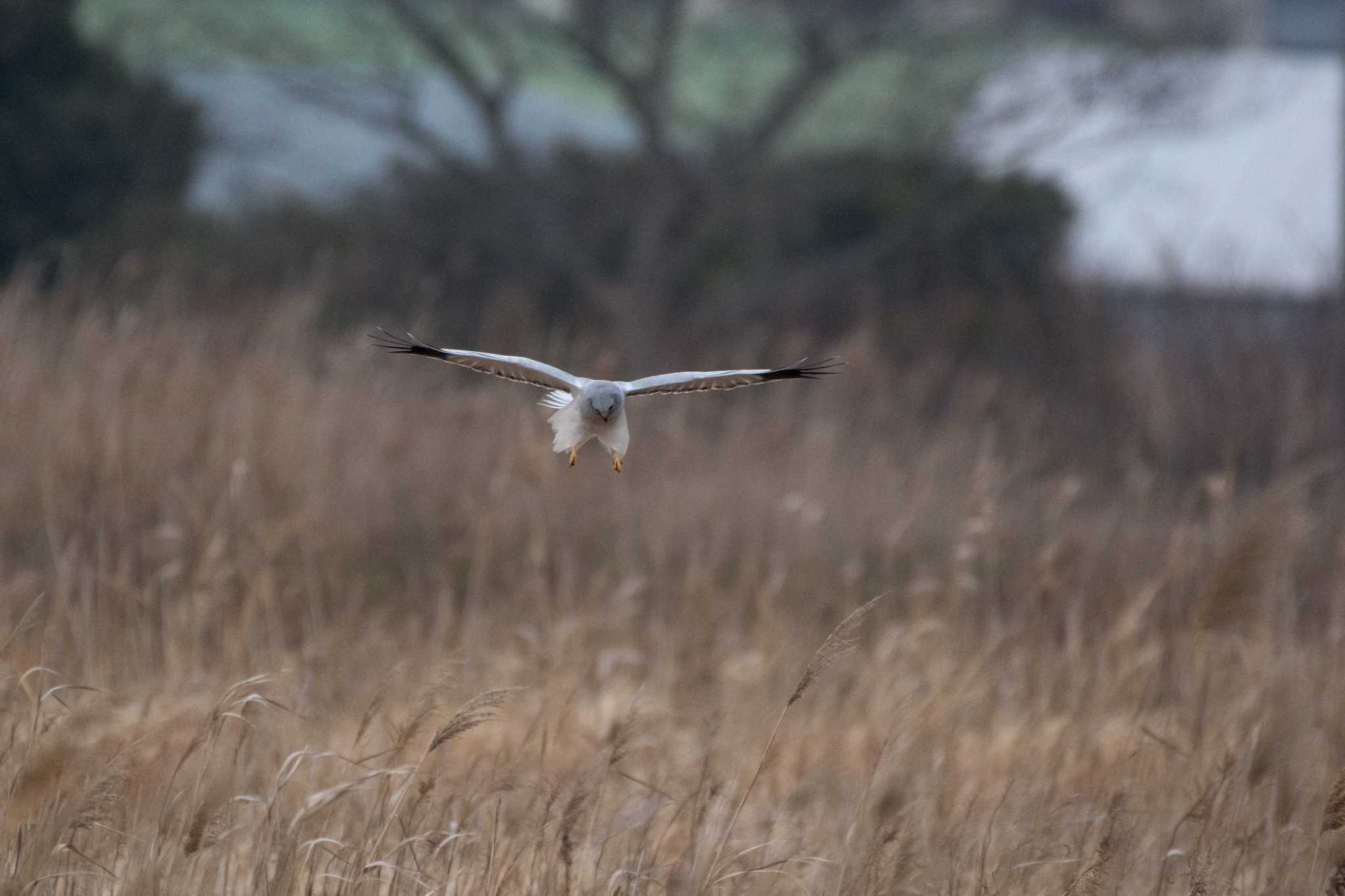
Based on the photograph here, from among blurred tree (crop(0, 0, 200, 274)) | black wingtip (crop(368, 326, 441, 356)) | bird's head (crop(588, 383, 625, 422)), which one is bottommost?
bird's head (crop(588, 383, 625, 422))

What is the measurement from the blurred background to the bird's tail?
3.77ft

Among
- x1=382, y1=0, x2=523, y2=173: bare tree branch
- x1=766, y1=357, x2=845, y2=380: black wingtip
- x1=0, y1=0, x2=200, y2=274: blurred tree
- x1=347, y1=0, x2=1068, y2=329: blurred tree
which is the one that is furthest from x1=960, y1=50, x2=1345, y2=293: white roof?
x1=766, y1=357, x2=845, y2=380: black wingtip

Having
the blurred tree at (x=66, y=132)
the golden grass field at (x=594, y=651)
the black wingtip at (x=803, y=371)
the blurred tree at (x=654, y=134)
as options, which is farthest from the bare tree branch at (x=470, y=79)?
the black wingtip at (x=803, y=371)

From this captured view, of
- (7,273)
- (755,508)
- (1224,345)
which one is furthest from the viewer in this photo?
(7,273)

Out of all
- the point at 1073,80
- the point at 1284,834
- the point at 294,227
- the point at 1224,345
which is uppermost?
the point at 1073,80

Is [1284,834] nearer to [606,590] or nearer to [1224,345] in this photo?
[606,590]

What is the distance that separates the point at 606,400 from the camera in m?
1.35

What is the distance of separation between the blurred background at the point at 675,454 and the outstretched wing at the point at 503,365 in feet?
4.07

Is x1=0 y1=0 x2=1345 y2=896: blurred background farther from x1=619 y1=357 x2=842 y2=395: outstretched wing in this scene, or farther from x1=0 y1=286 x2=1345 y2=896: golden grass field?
x1=619 y1=357 x2=842 y2=395: outstretched wing

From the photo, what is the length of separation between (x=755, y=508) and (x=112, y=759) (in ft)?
15.0

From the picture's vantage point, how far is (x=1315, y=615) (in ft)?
20.9

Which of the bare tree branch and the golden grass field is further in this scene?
the bare tree branch

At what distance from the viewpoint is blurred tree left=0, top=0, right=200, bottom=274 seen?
37.7 feet

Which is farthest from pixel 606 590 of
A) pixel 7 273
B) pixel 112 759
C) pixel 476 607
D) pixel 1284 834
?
pixel 7 273
